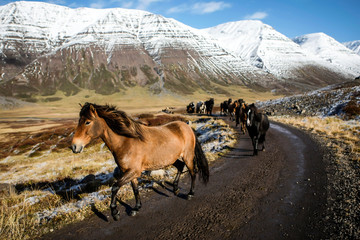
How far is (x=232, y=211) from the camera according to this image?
596 centimetres

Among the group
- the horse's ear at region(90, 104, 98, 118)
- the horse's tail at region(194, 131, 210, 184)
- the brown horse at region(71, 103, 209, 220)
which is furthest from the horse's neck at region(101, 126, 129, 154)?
the horse's tail at region(194, 131, 210, 184)

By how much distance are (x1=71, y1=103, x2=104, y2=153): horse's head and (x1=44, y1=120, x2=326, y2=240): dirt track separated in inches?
90.4

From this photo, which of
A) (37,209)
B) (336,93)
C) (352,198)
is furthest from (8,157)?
(336,93)

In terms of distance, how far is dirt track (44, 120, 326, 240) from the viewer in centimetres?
504

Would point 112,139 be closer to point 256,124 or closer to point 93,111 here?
point 93,111

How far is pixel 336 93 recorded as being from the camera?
37875 mm

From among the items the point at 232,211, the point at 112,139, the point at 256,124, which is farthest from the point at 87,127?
the point at 256,124

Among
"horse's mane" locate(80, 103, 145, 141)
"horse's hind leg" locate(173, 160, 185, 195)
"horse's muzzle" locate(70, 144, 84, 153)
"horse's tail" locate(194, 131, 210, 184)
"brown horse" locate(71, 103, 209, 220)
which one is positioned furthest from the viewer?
"horse's tail" locate(194, 131, 210, 184)

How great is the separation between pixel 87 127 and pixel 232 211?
4803 mm

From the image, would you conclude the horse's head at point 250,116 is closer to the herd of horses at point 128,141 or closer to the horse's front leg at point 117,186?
the herd of horses at point 128,141

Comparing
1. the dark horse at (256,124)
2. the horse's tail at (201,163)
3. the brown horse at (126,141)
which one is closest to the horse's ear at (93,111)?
the brown horse at (126,141)

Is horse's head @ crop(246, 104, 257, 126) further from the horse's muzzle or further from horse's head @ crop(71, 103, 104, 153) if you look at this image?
the horse's muzzle

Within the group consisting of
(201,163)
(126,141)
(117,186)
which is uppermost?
(126,141)

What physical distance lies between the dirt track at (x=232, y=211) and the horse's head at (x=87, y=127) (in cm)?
230
